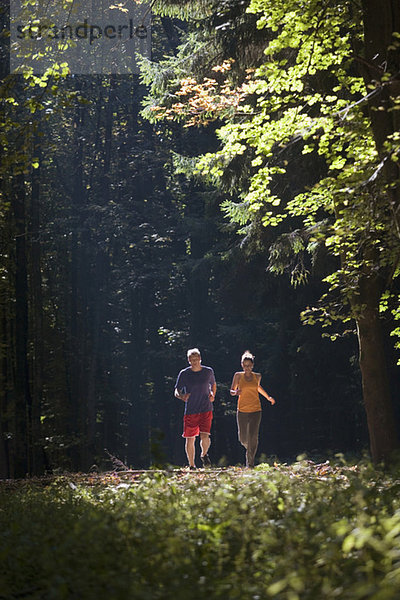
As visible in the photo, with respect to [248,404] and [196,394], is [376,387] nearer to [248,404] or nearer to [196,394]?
[248,404]

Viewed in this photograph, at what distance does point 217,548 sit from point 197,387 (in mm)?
9814

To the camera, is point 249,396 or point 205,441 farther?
point 205,441

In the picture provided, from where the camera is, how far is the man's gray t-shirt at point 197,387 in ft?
51.5

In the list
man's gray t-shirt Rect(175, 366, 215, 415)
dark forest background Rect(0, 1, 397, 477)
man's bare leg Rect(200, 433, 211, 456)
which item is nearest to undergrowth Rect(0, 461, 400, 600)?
man's gray t-shirt Rect(175, 366, 215, 415)

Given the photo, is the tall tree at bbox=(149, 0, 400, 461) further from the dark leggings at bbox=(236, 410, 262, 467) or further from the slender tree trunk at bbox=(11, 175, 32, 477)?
the slender tree trunk at bbox=(11, 175, 32, 477)

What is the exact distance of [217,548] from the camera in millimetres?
5914

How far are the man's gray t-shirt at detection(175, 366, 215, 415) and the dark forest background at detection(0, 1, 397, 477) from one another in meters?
12.1

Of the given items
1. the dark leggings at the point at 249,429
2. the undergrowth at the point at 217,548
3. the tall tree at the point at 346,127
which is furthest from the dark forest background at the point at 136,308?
the undergrowth at the point at 217,548

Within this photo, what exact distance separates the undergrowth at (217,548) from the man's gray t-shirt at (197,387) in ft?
21.9

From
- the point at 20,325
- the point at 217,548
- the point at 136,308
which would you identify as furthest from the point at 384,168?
the point at 136,308

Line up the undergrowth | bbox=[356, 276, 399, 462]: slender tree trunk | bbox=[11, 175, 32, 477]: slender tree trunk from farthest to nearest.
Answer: bbox=[11, 175, 32, 477]: slender tree trunk
bbox=[356, 276, 399, 462]: slender tree trunk
the undergrowth

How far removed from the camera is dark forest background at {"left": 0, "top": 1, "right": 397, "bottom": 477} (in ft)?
102

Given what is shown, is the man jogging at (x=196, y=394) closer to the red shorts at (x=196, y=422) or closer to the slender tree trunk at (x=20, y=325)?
the red shorts at (x=196, y=422)

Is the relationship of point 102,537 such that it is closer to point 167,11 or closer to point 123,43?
point 167,11
